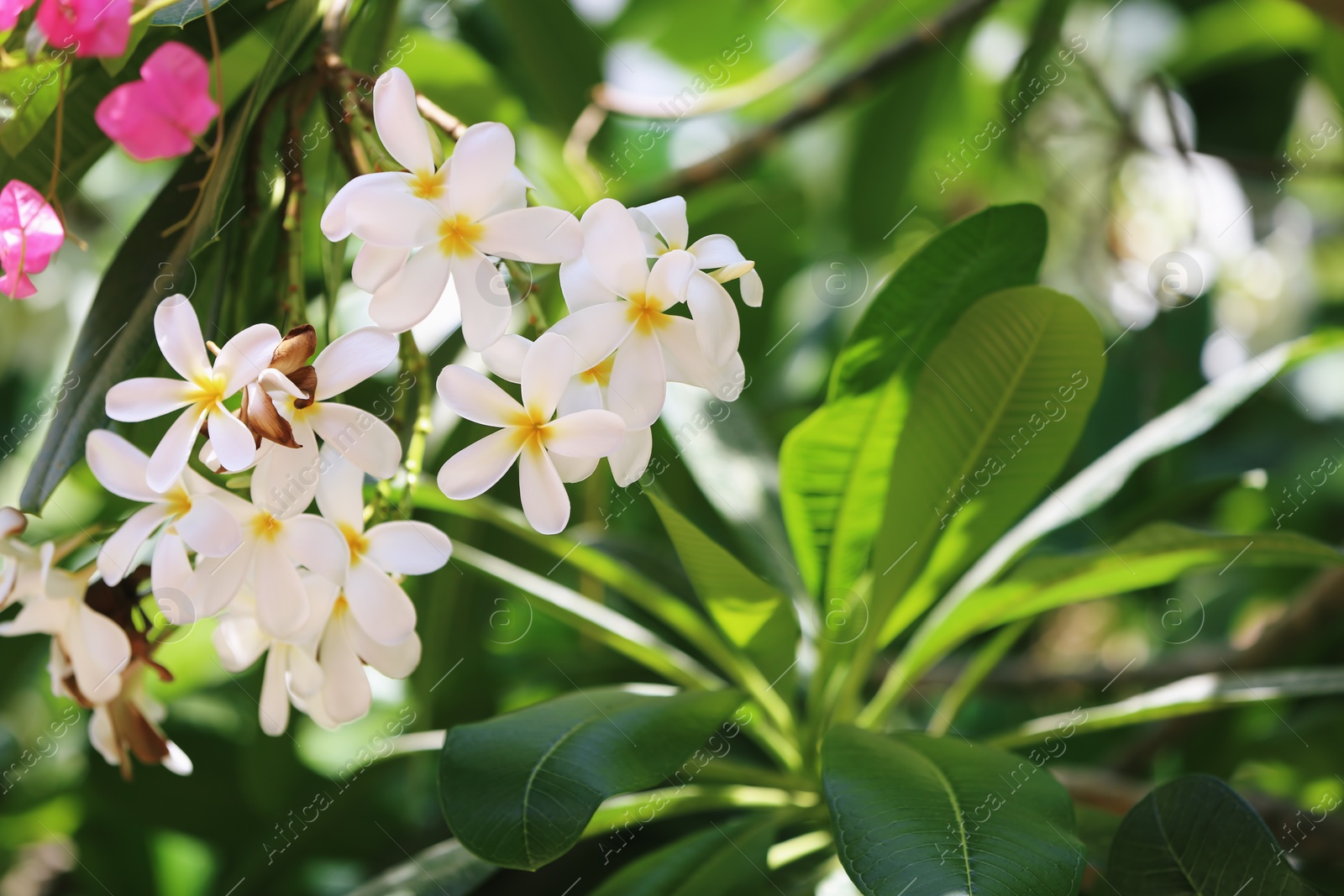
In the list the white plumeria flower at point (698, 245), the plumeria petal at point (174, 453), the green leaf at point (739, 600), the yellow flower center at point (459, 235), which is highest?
the yellow flower center at point (459, 235)

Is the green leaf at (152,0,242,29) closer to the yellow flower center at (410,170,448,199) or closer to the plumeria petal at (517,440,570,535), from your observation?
the yellow flower center at (410,170,448,199)

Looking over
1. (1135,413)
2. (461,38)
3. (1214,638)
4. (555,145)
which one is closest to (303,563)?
(555,145)

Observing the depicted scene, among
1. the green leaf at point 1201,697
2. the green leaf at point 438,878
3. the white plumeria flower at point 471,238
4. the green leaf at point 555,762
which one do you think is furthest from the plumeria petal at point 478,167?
the green leaf at point 1201,697

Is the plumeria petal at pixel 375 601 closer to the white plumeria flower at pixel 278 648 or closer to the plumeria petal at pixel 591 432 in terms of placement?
the white plumeria flower at pixel 278 648

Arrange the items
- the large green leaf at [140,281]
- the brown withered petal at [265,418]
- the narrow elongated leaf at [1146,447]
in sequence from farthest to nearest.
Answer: the narrow elongated leaf at [1146,447] → the large green leaf at [140,281] → the brown withered petal at [265,418]

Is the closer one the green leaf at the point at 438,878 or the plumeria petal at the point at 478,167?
the plumeria petal at the point at 478,167

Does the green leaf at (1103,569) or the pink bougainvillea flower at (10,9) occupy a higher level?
the pink bougainvillea flower at (10,9)
